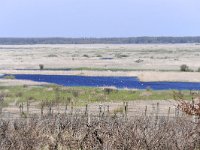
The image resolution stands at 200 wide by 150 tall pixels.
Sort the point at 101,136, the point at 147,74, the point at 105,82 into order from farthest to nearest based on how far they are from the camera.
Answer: the point at 147,74
the point at 105,82
the point at 101,136

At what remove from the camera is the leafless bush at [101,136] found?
1506cm

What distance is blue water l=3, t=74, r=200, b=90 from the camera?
69.9 m

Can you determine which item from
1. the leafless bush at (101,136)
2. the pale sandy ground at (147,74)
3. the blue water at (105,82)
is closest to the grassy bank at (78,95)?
the blue water at (105,82)

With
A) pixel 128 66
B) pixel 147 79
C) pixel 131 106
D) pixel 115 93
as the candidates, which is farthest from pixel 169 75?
pixel 131 106

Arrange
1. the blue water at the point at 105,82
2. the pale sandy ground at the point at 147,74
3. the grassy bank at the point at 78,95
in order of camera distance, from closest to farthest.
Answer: the grassy bank at the point at 78,95, the blue water at the point at 105,82, the pale sandy ground at the point at 147,74

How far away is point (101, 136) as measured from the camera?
52.6 ft

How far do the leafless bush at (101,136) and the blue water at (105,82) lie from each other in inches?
1964

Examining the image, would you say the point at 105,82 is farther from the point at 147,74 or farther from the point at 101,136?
the point at 101,136

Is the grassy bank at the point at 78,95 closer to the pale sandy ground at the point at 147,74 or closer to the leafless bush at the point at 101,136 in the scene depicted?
the pale sandy ground at the point at 147,74

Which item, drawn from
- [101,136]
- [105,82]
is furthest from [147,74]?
[101,136]

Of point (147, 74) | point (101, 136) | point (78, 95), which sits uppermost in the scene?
point (101, 136)

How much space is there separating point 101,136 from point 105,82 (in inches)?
2302

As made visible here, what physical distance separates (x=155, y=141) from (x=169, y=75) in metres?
68.0

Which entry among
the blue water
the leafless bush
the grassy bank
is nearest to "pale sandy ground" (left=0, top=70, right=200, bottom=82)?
the blue water
